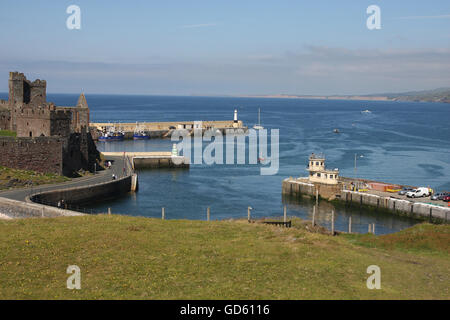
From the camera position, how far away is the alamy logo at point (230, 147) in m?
97.5

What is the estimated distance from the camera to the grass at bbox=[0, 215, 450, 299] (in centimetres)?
1922

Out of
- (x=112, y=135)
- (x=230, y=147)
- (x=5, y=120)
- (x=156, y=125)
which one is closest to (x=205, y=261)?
(x=5, y=120)

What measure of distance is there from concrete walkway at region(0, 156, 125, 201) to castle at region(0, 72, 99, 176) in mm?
2107

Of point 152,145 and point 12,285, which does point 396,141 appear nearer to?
point 152,145

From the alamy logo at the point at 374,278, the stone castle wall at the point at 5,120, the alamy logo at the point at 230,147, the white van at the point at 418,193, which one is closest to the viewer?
the alamy logo at the point at 374,278

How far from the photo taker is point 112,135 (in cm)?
14150

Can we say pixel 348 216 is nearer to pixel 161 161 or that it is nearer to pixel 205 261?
pixel 205 261

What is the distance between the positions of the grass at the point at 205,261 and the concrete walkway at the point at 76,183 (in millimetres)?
17484

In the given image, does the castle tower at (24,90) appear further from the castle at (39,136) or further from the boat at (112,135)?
the boat at (112,135)

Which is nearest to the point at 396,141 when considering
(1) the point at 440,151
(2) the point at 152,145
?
(1) the point at 440,151

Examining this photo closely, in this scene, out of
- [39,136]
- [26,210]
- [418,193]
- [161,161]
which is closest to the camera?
[26,210]

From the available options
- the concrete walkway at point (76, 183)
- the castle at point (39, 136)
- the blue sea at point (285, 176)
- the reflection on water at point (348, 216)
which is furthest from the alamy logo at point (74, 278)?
the castle at point (39, 136)

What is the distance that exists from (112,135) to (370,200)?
9451 cm

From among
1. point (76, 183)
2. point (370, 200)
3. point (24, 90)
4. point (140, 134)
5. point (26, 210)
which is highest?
point (24, 90)
